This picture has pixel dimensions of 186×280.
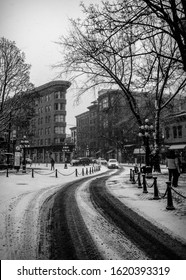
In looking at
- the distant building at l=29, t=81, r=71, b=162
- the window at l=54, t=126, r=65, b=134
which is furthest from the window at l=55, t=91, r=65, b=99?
the window at l=54, t=126, r=65, b=134

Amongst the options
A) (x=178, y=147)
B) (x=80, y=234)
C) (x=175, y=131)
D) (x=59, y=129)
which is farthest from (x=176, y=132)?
(x=80, y=234)

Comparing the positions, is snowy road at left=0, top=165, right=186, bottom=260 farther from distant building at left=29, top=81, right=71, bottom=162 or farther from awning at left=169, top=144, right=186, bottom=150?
distant building at left=29, top=81, right=71, bottom=162

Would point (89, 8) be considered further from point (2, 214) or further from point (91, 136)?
point (91, 136)

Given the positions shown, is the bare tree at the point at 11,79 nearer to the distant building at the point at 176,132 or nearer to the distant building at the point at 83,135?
the distant building at the point at 176,132

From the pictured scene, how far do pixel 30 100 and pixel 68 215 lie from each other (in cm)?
2291

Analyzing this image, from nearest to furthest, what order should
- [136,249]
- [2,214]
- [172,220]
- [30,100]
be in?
[136,249] → [172,220] → [2,214] → [30,100]

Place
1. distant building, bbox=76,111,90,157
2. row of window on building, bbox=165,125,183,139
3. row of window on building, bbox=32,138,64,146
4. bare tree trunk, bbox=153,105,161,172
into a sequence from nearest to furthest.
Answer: bare tree trunk, bbox=153,105,161,172
row of window on building, bbox=165,125,183,139
row of window on building, bbox=32,138,64,146
distant building, bbox=76,111,90,157

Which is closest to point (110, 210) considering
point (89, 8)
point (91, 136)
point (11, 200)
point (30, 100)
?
point (11, 200)

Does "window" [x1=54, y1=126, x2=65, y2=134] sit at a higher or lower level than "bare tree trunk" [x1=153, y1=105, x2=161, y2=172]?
higher

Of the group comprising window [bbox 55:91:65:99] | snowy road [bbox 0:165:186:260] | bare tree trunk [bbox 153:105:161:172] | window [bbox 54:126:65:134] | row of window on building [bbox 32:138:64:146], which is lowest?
snowy road [bbox 0:165:186:260]

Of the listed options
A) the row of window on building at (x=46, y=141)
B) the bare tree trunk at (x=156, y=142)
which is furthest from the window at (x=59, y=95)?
the bare tree trunk at (x=156, y=142)

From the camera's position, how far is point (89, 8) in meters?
10.3

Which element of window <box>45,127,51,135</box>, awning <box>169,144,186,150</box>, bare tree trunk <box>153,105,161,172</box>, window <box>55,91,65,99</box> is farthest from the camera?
window <box>45,127,51,135</box>

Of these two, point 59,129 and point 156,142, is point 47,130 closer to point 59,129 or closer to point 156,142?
point 59,129
